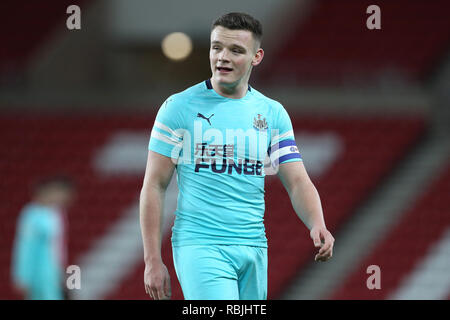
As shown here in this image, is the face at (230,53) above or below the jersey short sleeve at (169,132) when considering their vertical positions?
above

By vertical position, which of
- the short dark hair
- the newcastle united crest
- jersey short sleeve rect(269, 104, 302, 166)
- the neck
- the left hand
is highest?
the short dark hair

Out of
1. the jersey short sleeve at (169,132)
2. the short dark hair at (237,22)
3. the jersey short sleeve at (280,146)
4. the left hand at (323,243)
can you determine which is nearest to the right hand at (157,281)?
the jersey short sleeve at (169,132)

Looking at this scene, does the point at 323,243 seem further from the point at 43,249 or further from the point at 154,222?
the point at 43,249

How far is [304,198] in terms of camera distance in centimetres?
345

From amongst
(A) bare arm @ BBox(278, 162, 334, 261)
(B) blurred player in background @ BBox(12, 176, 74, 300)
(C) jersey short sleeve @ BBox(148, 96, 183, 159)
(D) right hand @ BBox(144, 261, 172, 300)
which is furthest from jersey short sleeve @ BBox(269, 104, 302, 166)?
(B) blurred player in background @ BBox(12, 176, 74, 300)

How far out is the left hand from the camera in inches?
125

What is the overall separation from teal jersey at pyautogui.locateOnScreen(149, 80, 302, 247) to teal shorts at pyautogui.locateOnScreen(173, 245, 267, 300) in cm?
4

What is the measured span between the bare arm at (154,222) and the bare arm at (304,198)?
57cm

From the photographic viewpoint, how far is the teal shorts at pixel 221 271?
3174mm

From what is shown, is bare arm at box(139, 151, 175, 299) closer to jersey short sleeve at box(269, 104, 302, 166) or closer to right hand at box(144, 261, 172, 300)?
right hand at box(144, 261, 172, 300)

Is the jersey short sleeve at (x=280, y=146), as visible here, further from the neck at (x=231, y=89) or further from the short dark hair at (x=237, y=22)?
the short dark hair at (x=237, y=22)

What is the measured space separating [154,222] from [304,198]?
70cm
